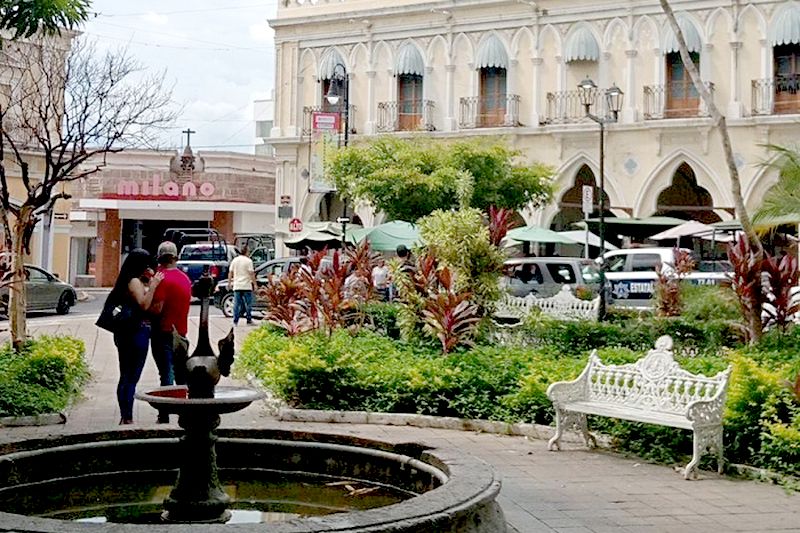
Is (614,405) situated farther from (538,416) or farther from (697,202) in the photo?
(697,202)

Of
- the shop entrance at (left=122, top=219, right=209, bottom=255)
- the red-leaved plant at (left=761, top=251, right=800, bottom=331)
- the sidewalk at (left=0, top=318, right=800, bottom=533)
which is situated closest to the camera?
the sidewalk at (left=0, top=318, right=800, bottom=533)

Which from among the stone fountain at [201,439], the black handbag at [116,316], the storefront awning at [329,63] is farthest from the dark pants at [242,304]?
the stone fountain at [201,439]

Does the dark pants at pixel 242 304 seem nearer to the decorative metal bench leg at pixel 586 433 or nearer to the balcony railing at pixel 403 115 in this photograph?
the decorative metal bench leg at pixel 586 433

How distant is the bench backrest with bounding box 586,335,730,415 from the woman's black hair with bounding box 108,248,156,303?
427 cm

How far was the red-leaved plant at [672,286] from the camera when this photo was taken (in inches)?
746

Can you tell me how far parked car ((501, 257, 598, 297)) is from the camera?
80.2ft

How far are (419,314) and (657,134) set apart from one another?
1956 centimetres

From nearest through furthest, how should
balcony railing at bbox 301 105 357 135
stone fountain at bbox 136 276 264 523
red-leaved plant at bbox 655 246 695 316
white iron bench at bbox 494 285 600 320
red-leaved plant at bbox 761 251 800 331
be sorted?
1. stone fountain at bbox 136 276 264 523
2. red-leaved plant at bbox 761 251 800 331
3. white iron bench at bbox 494 285 600 320
4. red-leaved plant at bbox 655 246 695 316
5. balcony railing at bbox 301 105 357 135

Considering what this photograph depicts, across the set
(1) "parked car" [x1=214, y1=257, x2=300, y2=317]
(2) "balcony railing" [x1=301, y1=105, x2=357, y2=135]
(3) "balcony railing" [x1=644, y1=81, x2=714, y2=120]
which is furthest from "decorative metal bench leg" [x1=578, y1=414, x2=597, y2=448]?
(2) "balcony railing" [x1=301, y1=105, x2=357, y2=135]

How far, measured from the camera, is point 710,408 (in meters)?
9.02

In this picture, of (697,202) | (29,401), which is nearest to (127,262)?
(29,401)

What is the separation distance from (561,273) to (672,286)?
5227 millimetres

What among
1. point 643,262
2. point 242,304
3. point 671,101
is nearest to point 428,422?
point 242,304

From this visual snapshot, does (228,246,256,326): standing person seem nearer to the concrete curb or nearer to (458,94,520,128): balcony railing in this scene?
the concrete curb
